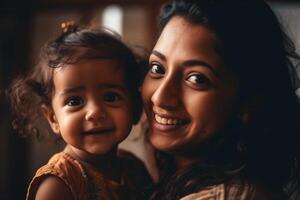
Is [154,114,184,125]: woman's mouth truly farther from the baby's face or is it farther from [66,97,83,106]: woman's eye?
[66,97,83,106]: woman's eye

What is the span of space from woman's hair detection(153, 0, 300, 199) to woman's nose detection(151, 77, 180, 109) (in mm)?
159

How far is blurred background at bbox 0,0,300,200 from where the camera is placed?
393 centimetres

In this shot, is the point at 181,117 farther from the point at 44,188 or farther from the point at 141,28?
the point at 141,28

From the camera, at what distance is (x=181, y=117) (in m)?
1.30

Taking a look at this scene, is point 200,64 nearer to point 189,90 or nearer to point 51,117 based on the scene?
point 189,90

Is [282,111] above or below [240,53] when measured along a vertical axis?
below

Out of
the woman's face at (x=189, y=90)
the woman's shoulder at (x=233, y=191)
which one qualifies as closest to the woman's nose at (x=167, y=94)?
the woman's face at (x=189, y=90)

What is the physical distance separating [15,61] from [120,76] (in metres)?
2.86

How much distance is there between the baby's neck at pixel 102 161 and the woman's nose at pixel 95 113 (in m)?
0.14

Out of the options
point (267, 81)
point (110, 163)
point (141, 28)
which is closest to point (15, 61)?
point (141, 28)

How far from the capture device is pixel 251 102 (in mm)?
1349

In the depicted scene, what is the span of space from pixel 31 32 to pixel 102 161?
2.96m

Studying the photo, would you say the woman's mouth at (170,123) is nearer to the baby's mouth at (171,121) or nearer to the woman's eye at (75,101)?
the baby's mouth at (171,121)

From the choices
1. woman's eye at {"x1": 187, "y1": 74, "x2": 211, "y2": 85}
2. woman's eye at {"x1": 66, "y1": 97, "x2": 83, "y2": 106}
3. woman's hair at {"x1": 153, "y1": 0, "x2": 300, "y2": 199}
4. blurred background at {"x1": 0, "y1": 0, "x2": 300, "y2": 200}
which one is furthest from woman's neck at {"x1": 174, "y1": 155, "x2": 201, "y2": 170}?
blurred background at {"x1": 0, "y1": 0, "x2": 300, "y2": 200}
